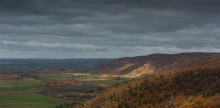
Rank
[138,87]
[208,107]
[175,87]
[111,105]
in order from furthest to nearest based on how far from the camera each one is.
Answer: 1. [138,87]
2. [111,105]
3. [175,87]
4. [208,107]

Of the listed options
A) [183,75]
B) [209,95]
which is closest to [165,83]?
[183,75]

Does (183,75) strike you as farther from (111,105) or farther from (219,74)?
(111,105)

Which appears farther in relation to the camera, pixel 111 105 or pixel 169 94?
pixel 111 105

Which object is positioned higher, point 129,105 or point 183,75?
point 183,75

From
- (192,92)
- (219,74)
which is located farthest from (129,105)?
(219,74)

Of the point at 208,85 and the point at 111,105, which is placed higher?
the point at 208,85

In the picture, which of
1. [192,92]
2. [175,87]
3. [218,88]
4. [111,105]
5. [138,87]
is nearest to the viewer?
[218,88]

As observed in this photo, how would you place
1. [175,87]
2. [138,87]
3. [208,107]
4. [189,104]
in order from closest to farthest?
[208,107] → [189,104] → [175,87] → [138,87]

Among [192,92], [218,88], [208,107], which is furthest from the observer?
[192,92]

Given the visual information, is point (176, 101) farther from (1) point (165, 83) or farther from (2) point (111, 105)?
(2) point (111, 105)
